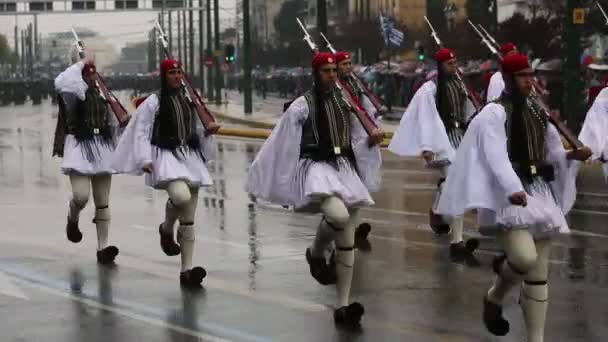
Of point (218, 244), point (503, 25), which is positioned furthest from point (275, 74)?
point (218, 244)

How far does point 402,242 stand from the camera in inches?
561

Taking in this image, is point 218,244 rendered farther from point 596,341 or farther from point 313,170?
point 596,341

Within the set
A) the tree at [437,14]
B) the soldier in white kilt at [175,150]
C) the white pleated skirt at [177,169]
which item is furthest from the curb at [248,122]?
the white pleated skirt at [177,169]

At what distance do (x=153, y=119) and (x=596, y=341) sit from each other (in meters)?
4.40

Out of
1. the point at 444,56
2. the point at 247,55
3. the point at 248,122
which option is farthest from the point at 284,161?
the point at 247,55

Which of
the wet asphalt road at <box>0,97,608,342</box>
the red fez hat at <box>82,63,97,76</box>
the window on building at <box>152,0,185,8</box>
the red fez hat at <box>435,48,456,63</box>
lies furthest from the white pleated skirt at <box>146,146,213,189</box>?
the window on building at <box>152,0,185,8</box>

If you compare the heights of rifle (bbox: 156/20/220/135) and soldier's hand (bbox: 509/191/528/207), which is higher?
rifle (bbox: 156/20/220/135)

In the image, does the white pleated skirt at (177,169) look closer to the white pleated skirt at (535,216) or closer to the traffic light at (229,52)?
the white pleated skirt at (535,216)

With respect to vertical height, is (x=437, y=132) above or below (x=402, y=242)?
above

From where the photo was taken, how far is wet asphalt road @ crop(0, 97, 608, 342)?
380 inches

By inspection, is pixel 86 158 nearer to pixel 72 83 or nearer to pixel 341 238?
pixel 72 83

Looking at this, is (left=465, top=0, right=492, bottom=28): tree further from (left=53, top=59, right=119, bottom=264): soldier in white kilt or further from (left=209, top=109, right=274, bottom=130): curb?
(left=53, top=59, right=119, bottom=264): soldier in white kilt

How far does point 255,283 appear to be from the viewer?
1167cm

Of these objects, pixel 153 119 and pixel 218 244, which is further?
pixel 218 244
